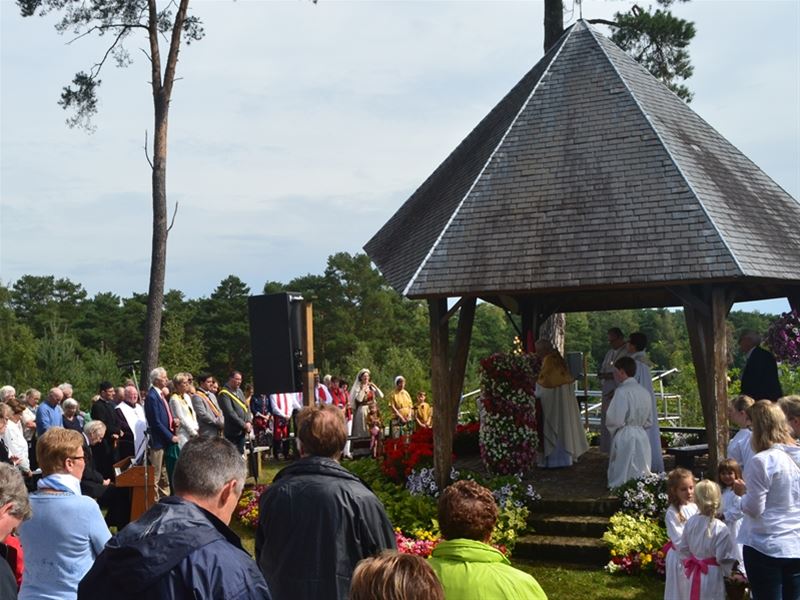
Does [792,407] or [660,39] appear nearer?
[792,407]

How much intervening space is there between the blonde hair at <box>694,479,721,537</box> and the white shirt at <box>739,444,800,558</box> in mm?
610

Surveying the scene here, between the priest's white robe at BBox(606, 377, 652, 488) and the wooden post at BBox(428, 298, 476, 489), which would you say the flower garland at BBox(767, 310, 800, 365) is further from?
the wooden post at BBox(428, 298, 476, 489)

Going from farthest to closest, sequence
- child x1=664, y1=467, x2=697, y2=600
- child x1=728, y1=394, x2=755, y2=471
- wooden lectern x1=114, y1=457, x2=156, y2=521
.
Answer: wooden lectern x1=114, y1=457, x2=156, y2=521 < child x1=728, y1=394, x2=755, y2=471 < child x1=664, y1=467, x2=697, y2=600

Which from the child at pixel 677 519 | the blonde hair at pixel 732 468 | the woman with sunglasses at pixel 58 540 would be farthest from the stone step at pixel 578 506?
the woman with sunglasses at pixel 58 540

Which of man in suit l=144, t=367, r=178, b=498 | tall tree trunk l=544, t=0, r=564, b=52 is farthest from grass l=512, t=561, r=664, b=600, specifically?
tall tree trunk l=544, t=0, r=564, b=52

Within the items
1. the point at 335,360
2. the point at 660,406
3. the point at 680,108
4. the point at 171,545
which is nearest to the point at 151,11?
the point at 680,108

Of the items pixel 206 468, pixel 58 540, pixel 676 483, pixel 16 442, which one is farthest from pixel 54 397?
pixel 206 468

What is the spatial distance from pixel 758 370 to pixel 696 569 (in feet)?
16.5

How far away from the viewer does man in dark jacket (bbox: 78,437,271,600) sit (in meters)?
2.70

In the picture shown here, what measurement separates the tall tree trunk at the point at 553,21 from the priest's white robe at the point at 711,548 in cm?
1415

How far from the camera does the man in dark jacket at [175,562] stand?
2695mm

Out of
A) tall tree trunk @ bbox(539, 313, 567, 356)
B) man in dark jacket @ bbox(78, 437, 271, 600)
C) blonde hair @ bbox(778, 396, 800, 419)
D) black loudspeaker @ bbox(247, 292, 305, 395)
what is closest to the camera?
man in dark jacket @ bbox(78, 437, 271, 600)

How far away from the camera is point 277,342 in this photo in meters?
9.29

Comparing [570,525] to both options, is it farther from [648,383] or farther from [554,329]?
[554,329]
